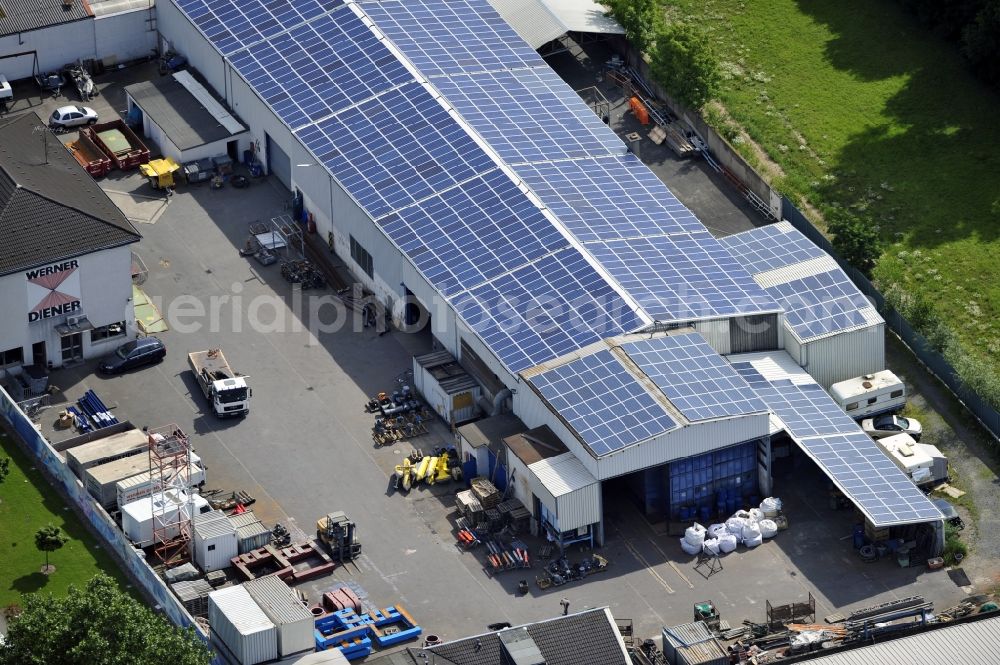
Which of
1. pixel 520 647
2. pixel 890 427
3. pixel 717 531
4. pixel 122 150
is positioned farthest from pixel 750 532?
pixel 122 150

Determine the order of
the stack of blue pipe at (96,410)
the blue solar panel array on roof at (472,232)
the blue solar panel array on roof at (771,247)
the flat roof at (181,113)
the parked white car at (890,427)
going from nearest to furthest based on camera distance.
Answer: the stack of blue pipe at (96,410), the parked white car at (890,427), the blue solar panel array on roof at (472,232), the blue solar panel array on roof at (771,247), the flat roof at (181,113)

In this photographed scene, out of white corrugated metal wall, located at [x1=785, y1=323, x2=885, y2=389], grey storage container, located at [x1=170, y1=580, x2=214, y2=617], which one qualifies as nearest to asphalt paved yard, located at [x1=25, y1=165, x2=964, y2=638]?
grey storage container, located at [x1=170, y1=580, x2=214, y2=617]

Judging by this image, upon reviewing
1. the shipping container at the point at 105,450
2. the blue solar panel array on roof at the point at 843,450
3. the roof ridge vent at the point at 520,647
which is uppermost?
the blue solar panel array on roof at the point at 843,450

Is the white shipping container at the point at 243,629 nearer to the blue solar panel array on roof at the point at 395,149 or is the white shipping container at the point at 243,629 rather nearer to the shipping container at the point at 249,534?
the shipping container at the point at 249,534

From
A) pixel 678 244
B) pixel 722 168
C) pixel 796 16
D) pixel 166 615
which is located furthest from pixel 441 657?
pixel 796 16

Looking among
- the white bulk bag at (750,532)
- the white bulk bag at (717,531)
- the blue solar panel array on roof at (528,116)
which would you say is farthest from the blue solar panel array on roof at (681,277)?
the white bulk bag at (750,532)

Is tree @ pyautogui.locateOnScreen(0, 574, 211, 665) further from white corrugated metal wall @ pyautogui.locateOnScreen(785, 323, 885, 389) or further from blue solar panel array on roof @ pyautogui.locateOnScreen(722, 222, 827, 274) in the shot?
blue solar panel array on roof @ pyautogui.locateOnScreen(722, 222, 827, 274)

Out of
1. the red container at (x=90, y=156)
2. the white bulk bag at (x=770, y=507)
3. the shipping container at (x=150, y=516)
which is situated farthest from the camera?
the red container at (x=90, y=156)
